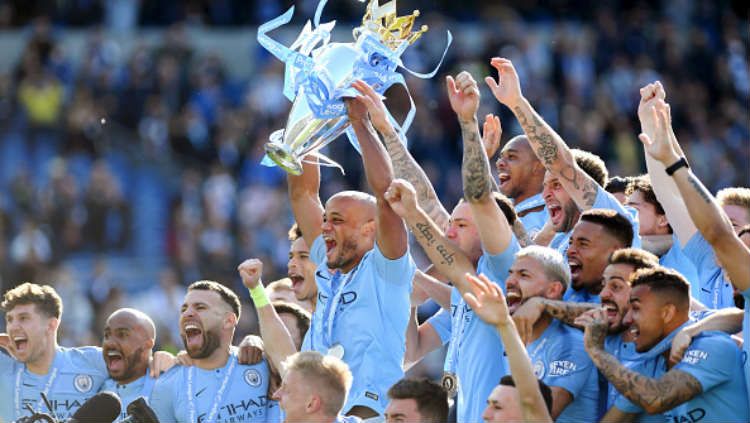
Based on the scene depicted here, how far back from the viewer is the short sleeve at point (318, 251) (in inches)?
315

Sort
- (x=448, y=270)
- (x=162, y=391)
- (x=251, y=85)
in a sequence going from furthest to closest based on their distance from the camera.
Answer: (x=251, y=85) → (x=162, y=391) → (x=448, y=270)

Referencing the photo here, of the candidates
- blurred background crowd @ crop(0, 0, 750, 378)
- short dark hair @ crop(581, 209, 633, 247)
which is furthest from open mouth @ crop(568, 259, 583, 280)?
blurred background crowd @ crop(0, 0, 750, 378)

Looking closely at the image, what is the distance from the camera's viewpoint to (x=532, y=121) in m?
7.64

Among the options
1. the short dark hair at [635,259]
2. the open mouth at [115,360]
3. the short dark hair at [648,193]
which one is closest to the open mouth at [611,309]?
the short dark hair at [635,259]

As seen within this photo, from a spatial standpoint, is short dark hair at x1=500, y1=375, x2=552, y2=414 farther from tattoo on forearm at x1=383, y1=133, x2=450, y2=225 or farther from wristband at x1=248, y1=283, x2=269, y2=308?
wristband at x1=248, y1=283, x2=269, y2=308

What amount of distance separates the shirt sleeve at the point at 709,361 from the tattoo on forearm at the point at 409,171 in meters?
1.99

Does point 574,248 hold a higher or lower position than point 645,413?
higher

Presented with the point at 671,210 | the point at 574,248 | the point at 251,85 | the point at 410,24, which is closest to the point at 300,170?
the point at 410,24

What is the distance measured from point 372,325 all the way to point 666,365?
4.98ft

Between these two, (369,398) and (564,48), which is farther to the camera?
(564,48)

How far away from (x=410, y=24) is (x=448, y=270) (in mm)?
1300

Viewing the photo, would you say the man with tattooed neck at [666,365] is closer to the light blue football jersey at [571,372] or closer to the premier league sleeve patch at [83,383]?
the light blue football jersey at [571,372]

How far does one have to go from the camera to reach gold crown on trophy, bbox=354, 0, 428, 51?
24.0 ft

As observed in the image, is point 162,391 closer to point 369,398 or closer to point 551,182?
point 369,398
